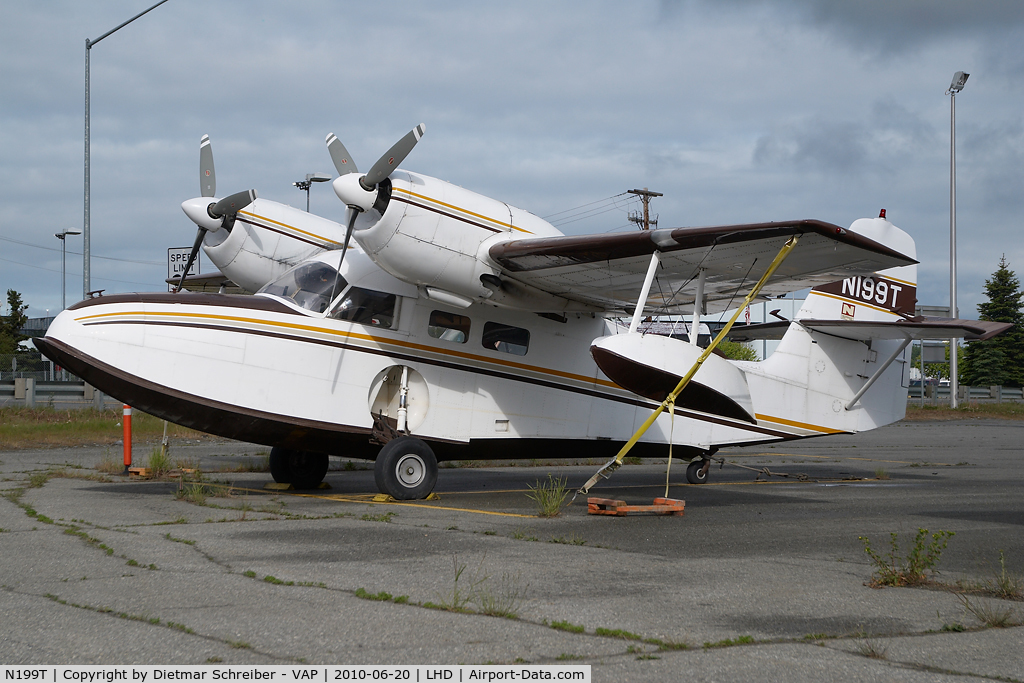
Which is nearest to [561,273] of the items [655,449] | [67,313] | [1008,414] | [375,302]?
[375,302]

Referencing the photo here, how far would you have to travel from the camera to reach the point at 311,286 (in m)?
11.7

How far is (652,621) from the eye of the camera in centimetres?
517

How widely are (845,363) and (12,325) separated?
2455 inches

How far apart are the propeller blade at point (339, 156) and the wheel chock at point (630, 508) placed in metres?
5.73

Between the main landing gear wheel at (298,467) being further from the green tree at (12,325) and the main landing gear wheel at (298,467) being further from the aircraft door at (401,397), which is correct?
the green tree at (12,325)

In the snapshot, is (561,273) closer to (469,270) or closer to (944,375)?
(469,270)

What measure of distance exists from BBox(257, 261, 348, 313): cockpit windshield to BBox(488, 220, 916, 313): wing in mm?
2390

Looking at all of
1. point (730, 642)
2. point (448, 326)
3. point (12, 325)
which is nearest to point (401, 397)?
point (448, 326)

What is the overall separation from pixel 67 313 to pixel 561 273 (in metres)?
6.17

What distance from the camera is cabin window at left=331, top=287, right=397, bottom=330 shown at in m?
11.6

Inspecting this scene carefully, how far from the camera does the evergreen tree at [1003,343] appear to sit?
65750mm

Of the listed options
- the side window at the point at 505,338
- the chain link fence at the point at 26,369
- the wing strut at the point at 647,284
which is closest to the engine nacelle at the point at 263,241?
the side window at the point at 505,338

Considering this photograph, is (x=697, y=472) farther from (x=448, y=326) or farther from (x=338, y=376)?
(x=338, y=376)

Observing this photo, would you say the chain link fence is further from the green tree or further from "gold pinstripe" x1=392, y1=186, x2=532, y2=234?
"gold pinstripe" x1=392, y1=186, x2=532, y2=234
